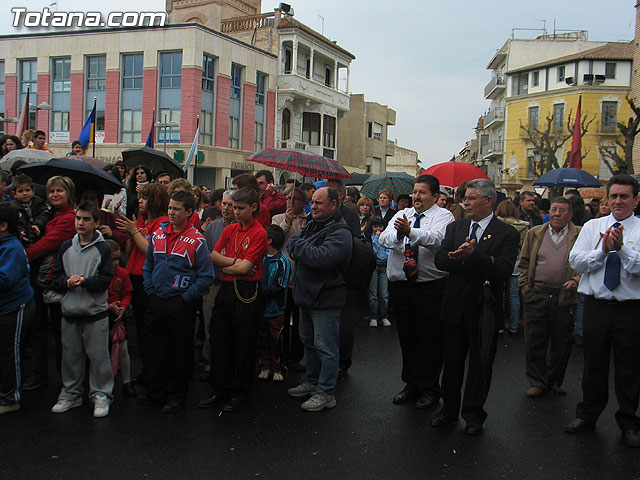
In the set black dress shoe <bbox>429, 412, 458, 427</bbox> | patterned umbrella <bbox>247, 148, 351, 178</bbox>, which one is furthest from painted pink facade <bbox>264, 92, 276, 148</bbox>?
black dress shoe <bbox>429, 412, 458, 427</bbox>

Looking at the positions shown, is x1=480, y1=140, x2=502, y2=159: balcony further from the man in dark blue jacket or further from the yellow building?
the man in dark blue jacket

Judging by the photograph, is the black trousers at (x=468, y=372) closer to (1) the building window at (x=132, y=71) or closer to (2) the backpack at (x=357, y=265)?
(2) the backpack at (x=357, y=265)

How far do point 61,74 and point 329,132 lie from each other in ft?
56.8

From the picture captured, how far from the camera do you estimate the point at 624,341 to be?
4.68 m

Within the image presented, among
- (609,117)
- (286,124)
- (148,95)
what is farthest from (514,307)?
(609,117)

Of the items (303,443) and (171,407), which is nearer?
(303,443)

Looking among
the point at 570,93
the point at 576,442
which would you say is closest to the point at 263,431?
→ the point at 576,442

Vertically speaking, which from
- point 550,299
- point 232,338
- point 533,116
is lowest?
point 232,338

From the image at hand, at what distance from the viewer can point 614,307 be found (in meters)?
4.75

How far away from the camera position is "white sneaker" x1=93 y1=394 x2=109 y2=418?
5031 mm

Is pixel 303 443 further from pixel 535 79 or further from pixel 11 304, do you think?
pixel 535 79

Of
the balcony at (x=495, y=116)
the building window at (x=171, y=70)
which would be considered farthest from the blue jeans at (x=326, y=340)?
the balcony at (x=495, y=116)

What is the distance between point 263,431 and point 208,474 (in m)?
0.88

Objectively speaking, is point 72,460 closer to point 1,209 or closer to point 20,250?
point 20,250
